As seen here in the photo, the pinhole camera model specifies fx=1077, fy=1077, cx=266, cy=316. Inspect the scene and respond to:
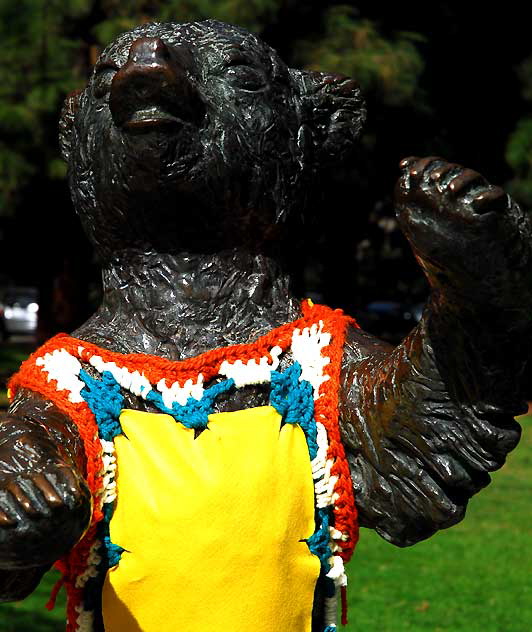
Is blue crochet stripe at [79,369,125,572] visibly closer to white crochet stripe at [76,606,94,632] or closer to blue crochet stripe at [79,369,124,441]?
blue crochet stripe at [79,369,124,441]

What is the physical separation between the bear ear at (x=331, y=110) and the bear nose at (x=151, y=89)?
1.22 feet

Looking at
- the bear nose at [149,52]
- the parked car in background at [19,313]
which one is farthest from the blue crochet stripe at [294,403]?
the parked car in background at [19,313]

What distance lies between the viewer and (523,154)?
1187 cm

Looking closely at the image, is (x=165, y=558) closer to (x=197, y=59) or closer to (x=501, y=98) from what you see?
(x=197, y=59)

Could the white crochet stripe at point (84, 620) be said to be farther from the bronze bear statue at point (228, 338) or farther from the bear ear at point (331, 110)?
the bear ear at point (331, 110)

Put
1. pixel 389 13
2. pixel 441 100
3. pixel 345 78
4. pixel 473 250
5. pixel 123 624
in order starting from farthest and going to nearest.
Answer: pixel 441 100 → pixel 389 13 → pixel 345 78 → pixel 123 624 → pixel 473 250

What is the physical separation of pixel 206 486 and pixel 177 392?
0.72 feet

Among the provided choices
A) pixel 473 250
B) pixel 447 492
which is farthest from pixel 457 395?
pixel 473 250

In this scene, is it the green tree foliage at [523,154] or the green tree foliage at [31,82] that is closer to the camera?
the green tree foliage at [31,82]

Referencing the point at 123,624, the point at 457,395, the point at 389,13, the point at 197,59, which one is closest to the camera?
the point at 457,395

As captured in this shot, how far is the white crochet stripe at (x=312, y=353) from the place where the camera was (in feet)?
7.60

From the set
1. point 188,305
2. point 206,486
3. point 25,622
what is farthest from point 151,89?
point 25,622

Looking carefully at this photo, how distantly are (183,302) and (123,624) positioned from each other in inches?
27.2

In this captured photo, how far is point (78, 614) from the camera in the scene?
226cm
